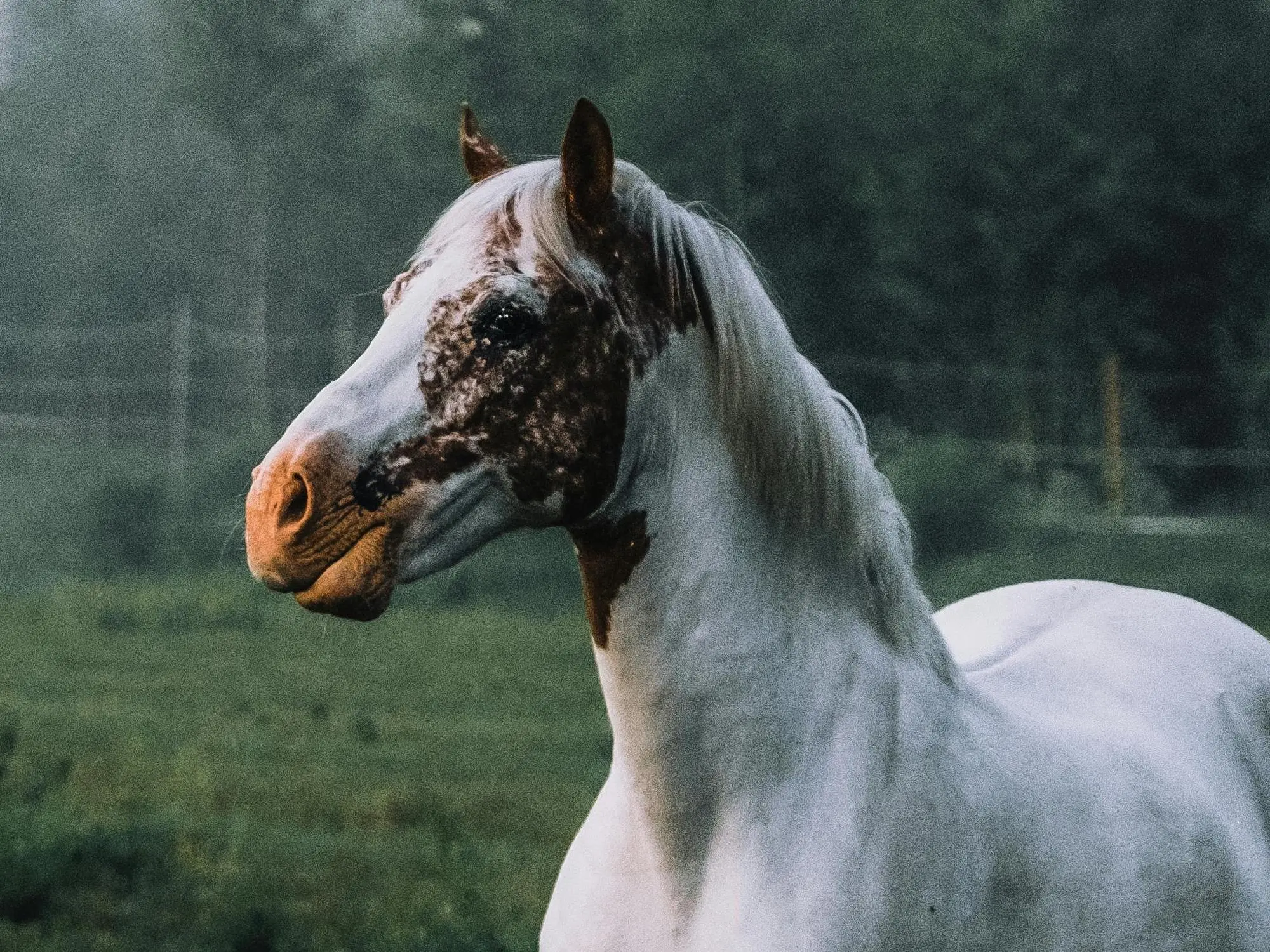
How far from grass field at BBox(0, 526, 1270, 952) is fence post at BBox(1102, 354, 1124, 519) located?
5.07 ft

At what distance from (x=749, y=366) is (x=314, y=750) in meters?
6.06

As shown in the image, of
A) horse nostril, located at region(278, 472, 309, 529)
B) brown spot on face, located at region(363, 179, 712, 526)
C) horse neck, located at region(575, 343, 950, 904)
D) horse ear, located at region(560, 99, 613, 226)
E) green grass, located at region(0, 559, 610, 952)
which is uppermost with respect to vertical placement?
horse ear, located at region(560, 99, 613, 226)


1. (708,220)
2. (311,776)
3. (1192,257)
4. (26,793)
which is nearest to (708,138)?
(1192,257)

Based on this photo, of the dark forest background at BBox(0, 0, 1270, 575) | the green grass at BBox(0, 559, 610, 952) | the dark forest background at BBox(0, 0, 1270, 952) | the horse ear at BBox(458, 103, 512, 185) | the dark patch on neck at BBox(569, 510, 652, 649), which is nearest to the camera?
the dark patch on neck at BBox(569, 510, 652, 649)

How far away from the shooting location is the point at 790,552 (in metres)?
2.38

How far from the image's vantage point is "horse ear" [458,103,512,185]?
8.25 ft

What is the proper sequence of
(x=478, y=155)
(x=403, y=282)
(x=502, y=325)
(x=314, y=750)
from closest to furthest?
(x=502, y=325) → (x=403, y=282) → (x=478, y=155) → (x=314, y=750)

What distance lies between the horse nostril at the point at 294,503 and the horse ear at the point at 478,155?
0.63 meters

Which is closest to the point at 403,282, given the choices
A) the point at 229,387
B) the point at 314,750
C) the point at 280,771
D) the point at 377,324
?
the point at 280,771

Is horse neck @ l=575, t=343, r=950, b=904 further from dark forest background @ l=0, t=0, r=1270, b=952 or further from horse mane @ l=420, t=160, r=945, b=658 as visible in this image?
dark forest background @ l=0, t=0, r=1270, b=952

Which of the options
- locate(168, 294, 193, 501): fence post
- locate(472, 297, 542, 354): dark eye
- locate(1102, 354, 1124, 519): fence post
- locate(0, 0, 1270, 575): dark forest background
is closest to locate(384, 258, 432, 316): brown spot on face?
locate(472, 297, 542, 354): dark eye

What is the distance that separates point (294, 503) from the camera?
2055 millimetres

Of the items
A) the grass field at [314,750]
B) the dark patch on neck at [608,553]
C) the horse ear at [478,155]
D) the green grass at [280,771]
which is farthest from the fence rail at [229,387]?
the dark patch on neck at [608,553]

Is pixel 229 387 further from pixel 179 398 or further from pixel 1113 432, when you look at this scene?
pixel 1113 432
